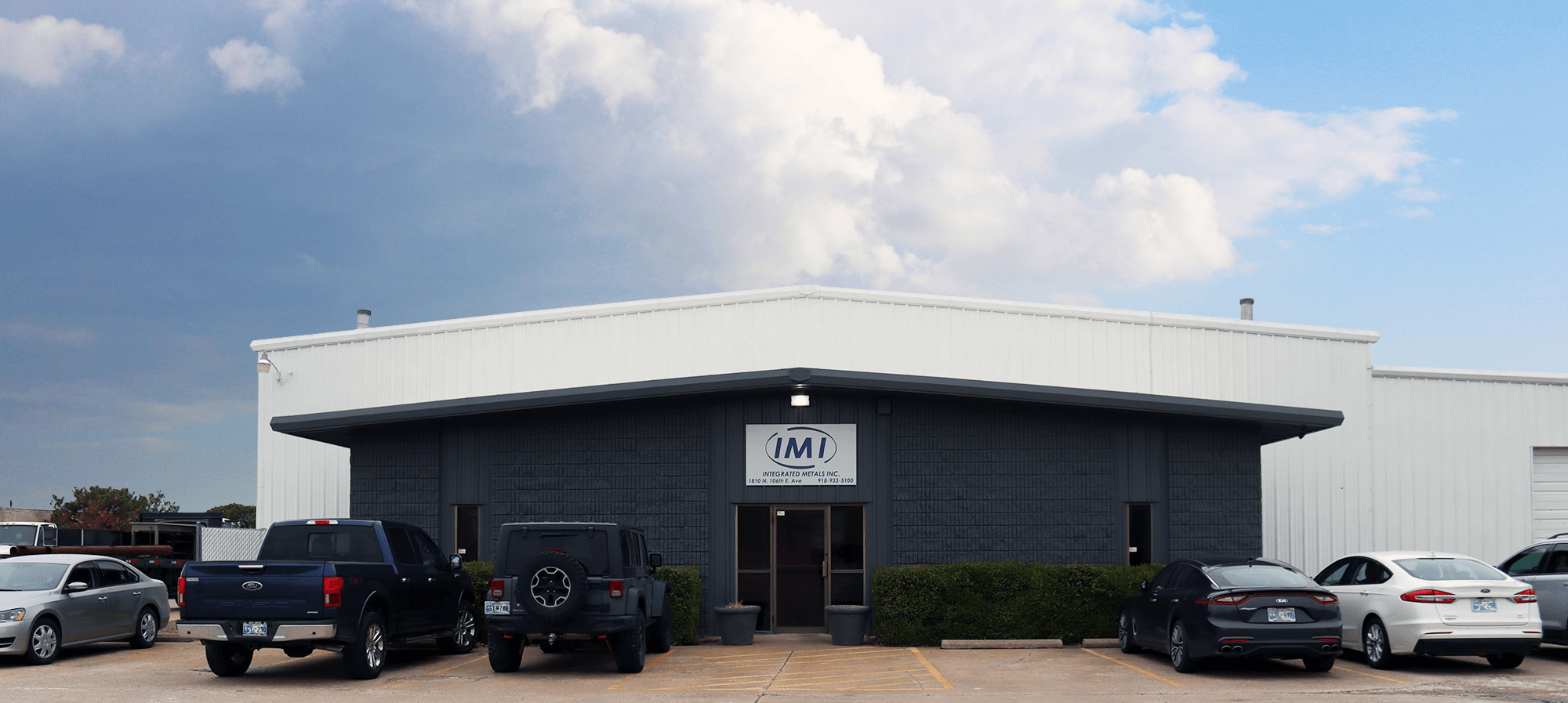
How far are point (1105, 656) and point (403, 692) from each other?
29.4 feet

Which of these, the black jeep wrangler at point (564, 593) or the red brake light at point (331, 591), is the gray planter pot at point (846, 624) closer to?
the black jeep wrangler at point (564, 593)

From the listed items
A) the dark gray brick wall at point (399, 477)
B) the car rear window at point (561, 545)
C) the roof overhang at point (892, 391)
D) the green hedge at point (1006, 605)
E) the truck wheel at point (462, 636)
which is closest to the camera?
the car rear window at point (561, 545)

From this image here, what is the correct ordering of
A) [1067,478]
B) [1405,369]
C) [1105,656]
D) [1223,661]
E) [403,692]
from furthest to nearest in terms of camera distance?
[1405,369] < [1067,478] < [1105,656] < [1223,661] < [403,692]

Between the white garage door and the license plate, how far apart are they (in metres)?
14.3

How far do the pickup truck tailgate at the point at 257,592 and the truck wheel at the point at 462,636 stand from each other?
3.21m

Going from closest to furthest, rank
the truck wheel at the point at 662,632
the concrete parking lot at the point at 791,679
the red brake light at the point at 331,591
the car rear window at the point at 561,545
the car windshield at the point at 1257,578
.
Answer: the concrete parking lot at the point at 791,679 < the red brake light at the point at 331,591 < the car windshield at the point at 1257,578 < the car rear window at the point at 561,545 < the truck wheel at the point at 662,632

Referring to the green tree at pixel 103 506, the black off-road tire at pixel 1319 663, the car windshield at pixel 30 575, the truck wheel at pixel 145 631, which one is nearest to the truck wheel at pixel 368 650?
the car windshield at pixel 30 575

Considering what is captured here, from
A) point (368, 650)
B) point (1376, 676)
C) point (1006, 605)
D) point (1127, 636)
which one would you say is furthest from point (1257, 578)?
point (368, 650)

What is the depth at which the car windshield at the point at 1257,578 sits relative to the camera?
43.8 feet

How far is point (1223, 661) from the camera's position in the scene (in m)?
14.8

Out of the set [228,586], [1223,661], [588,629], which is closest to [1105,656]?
[1223,661]

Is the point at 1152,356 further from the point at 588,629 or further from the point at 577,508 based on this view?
the point at 588,629

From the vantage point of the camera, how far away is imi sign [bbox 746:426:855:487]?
1862cm

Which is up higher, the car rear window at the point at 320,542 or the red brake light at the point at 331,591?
the car rear window at the point at 320,542
